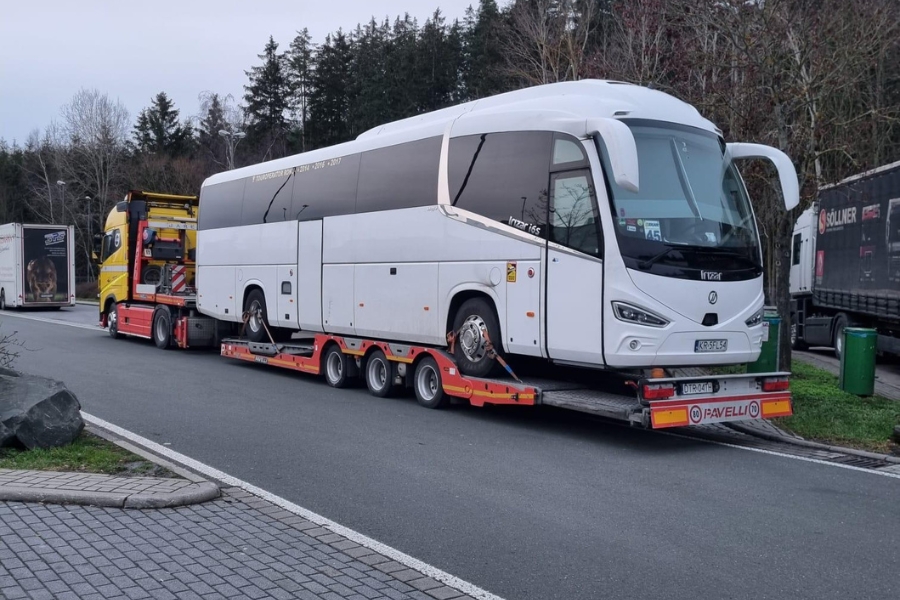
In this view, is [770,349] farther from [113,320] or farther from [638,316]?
[113,320]

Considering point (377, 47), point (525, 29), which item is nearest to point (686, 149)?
point (525, 29)

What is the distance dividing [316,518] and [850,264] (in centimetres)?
1516

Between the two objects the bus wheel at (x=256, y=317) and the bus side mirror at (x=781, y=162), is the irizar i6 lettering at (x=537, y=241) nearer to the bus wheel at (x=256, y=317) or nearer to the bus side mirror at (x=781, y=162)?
the bus side mirror at (x=781, y=162)

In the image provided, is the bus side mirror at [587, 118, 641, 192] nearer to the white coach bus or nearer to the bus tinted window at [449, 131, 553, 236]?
the white coach bus

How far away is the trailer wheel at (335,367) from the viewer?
1427 centimetres

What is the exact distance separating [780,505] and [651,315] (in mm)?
2612

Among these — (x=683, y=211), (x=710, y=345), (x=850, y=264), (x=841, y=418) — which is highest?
(x=683, y=211)

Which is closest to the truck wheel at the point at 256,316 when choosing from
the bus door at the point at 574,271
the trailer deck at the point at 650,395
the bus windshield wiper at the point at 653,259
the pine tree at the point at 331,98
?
the trailer deck at the point at 650,395

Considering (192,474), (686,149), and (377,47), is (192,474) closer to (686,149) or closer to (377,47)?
(686,149)

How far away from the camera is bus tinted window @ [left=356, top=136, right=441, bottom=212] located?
12.3m

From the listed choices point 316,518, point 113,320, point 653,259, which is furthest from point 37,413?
point 113,320

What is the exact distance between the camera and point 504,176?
10953 mm

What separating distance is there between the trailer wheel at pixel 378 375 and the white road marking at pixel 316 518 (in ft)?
13.6

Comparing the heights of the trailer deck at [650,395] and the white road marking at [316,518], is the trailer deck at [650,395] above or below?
above
